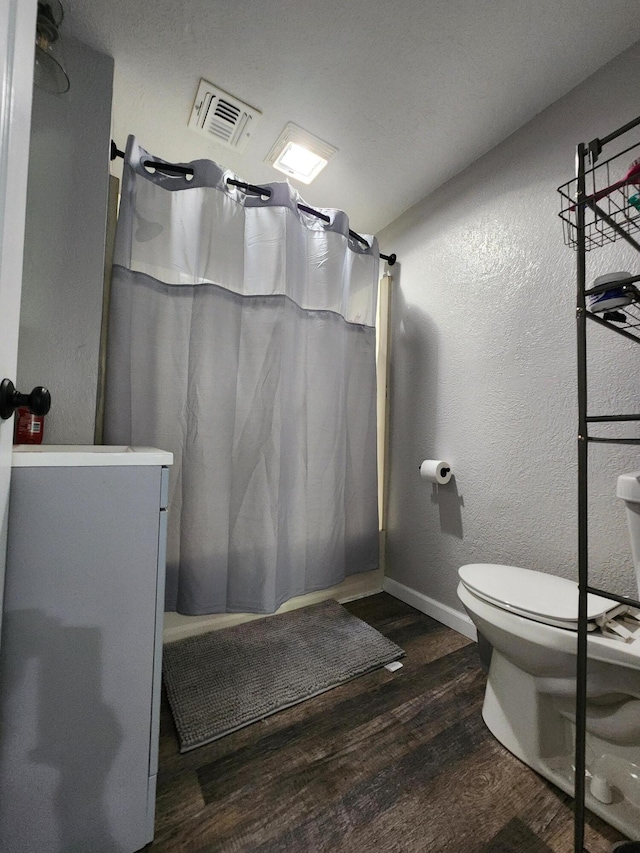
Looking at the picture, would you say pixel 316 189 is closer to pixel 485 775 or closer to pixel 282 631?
pixel 282 631

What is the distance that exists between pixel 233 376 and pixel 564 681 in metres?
1.47

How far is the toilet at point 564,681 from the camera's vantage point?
814 mm

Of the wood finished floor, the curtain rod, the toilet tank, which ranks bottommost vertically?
the wood finished floor

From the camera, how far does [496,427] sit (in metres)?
1.50

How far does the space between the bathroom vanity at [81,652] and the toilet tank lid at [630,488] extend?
103cm

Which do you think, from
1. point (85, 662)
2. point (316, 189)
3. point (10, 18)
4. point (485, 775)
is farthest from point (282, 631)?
point (316, 189)

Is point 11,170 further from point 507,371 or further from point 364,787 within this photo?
point 507,371

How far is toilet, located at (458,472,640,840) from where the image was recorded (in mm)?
814

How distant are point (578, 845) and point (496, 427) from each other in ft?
3.88

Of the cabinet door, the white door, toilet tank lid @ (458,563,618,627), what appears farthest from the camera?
toilet tank lid @ (458,563,618,627)

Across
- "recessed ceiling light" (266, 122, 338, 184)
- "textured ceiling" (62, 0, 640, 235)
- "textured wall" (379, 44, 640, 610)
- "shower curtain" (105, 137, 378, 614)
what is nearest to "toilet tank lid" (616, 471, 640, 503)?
"textured wall" (379, 44, 640, 610)

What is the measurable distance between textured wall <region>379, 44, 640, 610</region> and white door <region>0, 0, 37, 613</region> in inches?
60.9

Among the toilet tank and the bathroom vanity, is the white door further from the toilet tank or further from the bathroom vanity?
the toilet tank

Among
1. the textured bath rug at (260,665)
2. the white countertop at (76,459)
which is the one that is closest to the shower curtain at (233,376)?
the textured bath rug at (260,665)
